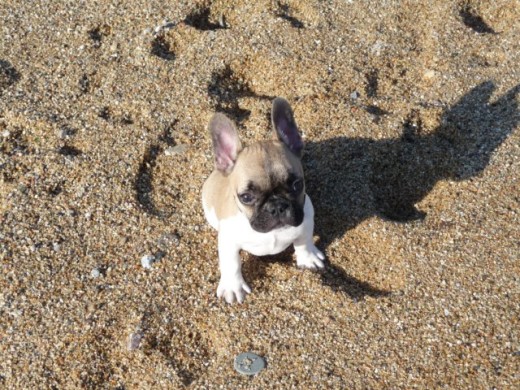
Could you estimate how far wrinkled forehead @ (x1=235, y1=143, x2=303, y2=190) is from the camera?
3.85 m

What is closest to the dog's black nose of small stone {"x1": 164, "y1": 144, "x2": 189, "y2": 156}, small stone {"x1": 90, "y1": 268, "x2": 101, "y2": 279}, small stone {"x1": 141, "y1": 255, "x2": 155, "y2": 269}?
small stone {"x1": 141, "y1": 255, "x2": 155, "y2": 269}

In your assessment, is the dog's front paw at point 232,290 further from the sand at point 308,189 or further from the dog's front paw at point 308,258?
the dog's front paw at point 308,258

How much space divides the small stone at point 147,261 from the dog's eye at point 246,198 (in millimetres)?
1005

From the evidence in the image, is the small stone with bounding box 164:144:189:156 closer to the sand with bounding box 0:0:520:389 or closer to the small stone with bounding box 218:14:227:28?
the sand with bounding box 0:0:520:389

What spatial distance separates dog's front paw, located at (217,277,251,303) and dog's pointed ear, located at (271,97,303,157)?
3.10ft

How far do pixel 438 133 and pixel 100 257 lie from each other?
287 centimetres

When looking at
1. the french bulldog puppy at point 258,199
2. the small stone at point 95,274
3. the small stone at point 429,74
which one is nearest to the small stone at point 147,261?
the small stone at point 95,274

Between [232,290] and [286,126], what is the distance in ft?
3.77

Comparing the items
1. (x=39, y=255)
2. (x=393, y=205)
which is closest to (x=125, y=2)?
(x=39, y=255)

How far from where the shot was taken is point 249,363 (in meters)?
3.99

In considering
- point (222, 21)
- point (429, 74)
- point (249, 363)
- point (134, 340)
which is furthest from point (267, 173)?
point (222, 21)

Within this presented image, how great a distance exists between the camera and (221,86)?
5820 mm

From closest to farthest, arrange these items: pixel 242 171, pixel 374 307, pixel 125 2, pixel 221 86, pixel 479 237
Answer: pixel 242 171, pixel 374 307, pixel 479 237, pixel 221 86, pixel 125 2

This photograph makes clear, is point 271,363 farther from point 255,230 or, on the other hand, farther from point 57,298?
point 57,298
